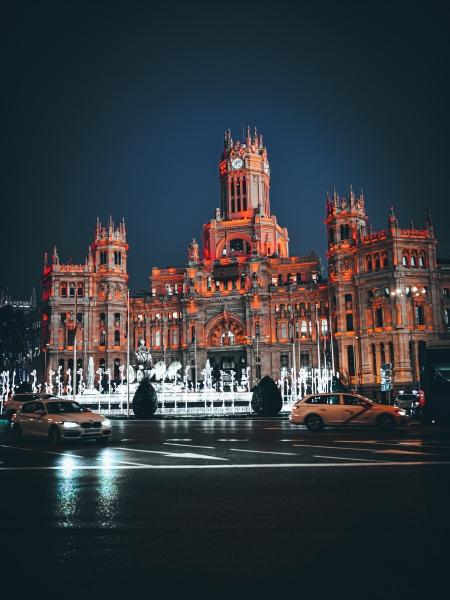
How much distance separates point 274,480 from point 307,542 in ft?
15.6

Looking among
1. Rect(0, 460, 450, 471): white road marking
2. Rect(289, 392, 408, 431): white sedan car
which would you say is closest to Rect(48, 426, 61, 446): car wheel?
Rect(0, 460, 450, 471): white road marking

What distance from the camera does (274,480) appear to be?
456 inches

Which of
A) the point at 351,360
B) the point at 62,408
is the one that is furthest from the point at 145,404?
the point at 351,360

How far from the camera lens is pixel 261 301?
9206cm

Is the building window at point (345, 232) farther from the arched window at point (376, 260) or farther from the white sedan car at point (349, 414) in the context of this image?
the white sedan car at point (349, 414)

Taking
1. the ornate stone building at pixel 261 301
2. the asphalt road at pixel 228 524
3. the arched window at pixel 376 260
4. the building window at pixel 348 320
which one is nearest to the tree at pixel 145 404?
the asphalt road at pixel 228 524

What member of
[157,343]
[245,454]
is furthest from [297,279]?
[245,454]

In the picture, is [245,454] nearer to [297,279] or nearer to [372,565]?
[372,565]

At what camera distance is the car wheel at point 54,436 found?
20.0 meters

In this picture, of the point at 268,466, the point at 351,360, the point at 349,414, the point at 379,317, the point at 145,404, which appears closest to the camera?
the point at 268,466

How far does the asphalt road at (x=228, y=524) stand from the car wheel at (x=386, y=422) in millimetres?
8495

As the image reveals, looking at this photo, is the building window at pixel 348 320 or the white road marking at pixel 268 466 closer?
the white road marking at pixel 268 466

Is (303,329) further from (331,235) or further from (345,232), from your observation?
(345,232)

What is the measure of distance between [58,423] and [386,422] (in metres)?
12.7
